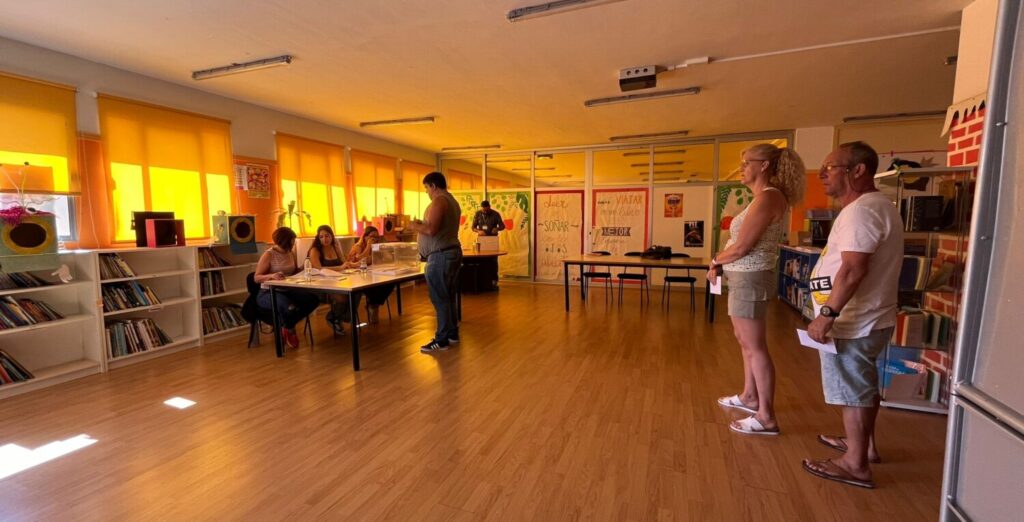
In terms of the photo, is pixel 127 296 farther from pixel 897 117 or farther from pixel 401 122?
pixel 897 117

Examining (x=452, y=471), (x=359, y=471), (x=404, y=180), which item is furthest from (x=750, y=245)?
(x=404, y=180)

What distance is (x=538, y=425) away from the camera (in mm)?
2842

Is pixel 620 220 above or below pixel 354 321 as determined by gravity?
above

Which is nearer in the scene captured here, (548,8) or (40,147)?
(548,8)

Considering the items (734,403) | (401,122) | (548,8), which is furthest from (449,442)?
(401,122)

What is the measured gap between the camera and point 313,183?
6734 mm

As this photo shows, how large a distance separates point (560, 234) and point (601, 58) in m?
5.25

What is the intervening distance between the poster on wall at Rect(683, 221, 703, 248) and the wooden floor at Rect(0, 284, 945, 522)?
4.06 meters

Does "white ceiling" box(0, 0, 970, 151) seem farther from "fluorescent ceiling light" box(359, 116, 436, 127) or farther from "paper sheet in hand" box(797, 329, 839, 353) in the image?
"paper sheet in hand" box(797, 329, 839, 353)

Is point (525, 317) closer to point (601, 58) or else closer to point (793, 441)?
point (601, 58)

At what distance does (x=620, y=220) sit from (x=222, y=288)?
6.72 m

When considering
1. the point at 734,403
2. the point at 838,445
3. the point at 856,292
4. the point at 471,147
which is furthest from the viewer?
the point at 471,147

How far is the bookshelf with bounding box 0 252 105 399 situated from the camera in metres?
3.66

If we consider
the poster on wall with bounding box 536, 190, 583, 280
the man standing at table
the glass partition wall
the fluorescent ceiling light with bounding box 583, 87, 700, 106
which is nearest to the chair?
the glass partition wall
